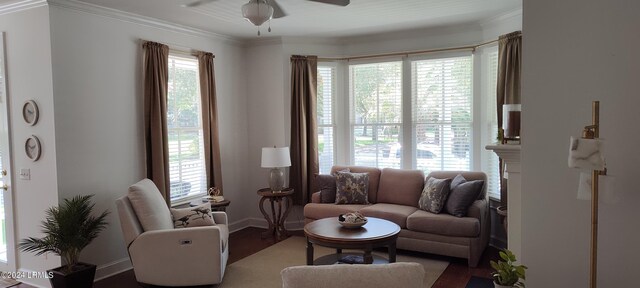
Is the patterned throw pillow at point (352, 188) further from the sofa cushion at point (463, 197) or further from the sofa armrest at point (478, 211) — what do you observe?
the sofa armrest at point (478, 211)

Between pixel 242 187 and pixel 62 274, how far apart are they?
111 inches

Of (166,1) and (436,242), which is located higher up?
(166,1)

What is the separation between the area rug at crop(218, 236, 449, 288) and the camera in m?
3.99

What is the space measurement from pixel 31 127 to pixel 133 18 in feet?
4.73

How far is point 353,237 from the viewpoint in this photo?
144 inches

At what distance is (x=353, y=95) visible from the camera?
6.05 metres

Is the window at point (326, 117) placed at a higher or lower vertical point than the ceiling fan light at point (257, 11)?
lower

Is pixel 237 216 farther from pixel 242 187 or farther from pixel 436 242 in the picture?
pixel 436 242

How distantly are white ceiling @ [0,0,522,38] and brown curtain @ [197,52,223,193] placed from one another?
1.49 ft

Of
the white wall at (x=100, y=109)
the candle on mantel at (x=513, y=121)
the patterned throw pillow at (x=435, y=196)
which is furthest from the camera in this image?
the patterned throw pillow at (x=435, y=196)

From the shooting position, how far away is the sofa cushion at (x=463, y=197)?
450cm

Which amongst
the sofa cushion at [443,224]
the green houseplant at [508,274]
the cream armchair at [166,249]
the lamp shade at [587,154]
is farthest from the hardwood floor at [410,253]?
the lamp shade at [587,154]

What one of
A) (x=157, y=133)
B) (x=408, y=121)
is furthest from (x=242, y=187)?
(x=408, y=121)

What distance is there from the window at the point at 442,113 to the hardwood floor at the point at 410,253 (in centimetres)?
122
